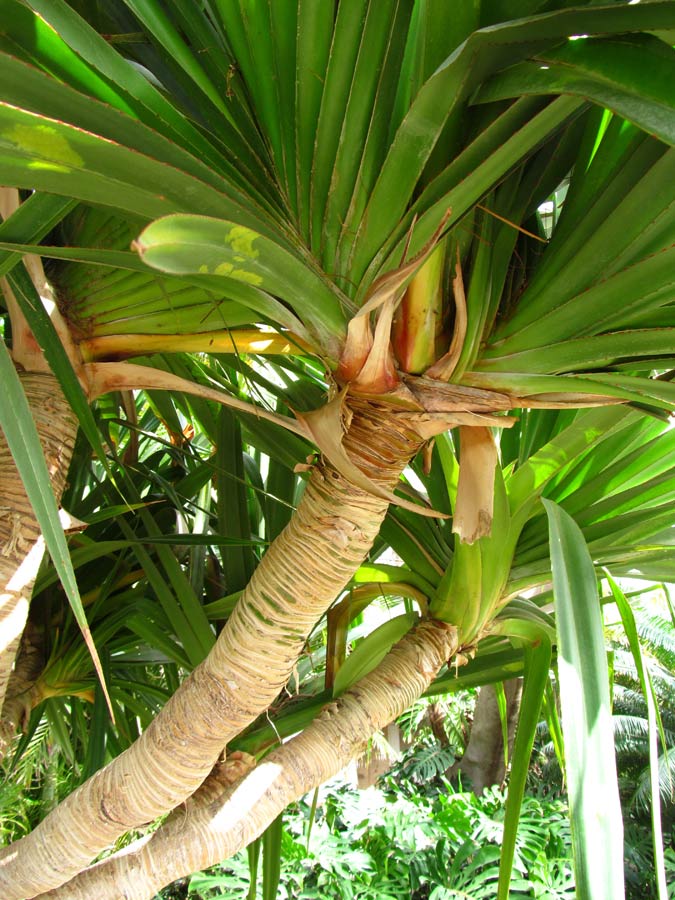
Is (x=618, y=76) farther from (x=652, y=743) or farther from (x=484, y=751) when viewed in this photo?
(x=484, y=751)

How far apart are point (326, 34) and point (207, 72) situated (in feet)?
0.43

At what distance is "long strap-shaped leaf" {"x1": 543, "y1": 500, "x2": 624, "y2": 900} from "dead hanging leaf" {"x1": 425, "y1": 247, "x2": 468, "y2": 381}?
5.1 inches

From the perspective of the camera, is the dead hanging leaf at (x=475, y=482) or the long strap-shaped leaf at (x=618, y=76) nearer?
the long strap-shaped leaf at (x=618, y=76)

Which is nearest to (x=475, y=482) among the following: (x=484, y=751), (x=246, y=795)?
(x=246, y=795)

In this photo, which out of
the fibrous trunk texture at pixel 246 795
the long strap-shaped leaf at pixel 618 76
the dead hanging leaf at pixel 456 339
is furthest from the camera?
the fibrous trunk texture at pixel 246 795

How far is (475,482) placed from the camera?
59cm

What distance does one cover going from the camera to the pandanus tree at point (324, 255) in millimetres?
373

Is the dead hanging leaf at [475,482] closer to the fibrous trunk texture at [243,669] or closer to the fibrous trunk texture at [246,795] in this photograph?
the fibrous trunk texture at [243,669]

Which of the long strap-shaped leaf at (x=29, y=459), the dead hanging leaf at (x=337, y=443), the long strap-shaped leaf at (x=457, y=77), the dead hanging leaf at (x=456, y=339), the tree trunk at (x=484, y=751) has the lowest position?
the long strap-shaped leaf at (x=29, y=459)

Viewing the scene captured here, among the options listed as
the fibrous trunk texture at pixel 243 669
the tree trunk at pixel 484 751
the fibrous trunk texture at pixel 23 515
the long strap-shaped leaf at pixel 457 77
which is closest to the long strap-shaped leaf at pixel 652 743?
the fibrous trunk texture at pixel 243 669

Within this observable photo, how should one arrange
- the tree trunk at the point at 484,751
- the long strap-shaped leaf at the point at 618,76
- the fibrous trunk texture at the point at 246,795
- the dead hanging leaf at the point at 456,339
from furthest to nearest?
1. the tree trunk at the point at 484,751
2. the fibrous trunk texture at the point at 246,795
3. the dead hanging leaf at the point at 456,339
4. the long strap-shaped leaf at the point at 618,76

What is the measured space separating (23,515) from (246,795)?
333 mm

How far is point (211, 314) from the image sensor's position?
62cm

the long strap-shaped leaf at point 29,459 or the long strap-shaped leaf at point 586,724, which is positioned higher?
the long strap-shaped leaf at point 29,459
